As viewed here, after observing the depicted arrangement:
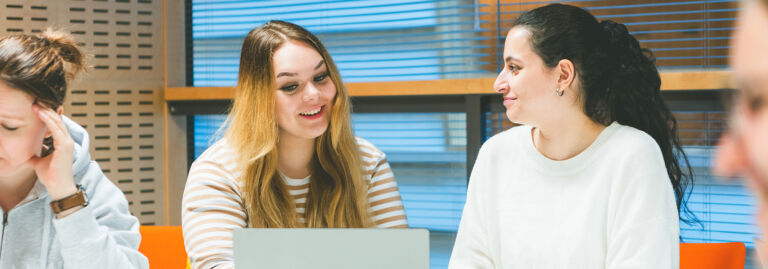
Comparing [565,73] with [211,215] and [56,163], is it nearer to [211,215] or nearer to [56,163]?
[211,215]

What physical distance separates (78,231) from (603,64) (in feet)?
4.45

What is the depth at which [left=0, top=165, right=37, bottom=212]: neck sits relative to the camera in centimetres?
183

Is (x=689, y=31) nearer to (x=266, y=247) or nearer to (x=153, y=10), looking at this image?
(x=266, y=247)

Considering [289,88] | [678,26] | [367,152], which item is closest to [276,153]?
[289,88]

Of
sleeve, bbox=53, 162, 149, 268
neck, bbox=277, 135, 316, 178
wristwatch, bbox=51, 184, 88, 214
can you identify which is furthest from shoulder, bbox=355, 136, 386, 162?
wristwatch, bbox=51, 184, 88, 214

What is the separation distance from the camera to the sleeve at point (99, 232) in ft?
5.72

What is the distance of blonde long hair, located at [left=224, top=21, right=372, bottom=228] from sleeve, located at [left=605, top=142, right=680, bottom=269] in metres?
0.73

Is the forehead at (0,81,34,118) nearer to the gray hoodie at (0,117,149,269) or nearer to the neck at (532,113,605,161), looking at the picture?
the gray hoodie at (0,117,149,269)

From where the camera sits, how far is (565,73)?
1.81 meters

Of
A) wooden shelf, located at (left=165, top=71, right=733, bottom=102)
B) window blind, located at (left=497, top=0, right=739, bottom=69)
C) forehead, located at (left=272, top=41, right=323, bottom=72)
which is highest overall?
window blind, located at (left=497, top=0, right=739, bottom=69)

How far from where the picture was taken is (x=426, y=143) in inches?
136

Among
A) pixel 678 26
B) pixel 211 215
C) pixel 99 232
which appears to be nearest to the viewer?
pixel 99 232

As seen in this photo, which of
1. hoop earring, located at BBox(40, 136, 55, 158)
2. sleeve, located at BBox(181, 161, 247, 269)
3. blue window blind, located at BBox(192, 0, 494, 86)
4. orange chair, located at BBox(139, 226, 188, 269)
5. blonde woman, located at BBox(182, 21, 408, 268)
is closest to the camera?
hoop earring, located at BBox(40, 136, 55, 158)

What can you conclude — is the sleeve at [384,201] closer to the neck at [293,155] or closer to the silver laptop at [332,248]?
the neck at [293,155]
